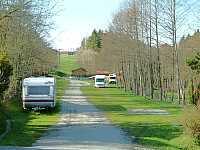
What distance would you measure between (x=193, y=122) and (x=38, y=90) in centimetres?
2472

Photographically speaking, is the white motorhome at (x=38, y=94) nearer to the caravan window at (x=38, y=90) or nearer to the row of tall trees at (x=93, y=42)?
the caravan window at (x=38, y=90)

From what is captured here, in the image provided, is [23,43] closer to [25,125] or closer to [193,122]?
[25,125]

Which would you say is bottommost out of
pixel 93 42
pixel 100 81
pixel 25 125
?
pixel 25 125

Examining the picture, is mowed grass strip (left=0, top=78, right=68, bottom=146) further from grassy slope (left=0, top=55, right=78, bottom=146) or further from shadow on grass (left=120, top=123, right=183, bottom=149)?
shadow on grass (left=120, top=123, right=183, bottom=149)

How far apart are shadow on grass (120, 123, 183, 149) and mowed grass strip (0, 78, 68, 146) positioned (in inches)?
187

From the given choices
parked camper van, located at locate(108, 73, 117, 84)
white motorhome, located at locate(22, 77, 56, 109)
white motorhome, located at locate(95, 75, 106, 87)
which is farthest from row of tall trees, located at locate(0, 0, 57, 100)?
parked camper van, located at locate(108, 73, 117, 84)

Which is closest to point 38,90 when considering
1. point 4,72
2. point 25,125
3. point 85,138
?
point 4,72

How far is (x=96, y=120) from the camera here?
36781mm

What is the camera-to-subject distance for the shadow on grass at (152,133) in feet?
75.8

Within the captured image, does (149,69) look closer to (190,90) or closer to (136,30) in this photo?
(136,30)

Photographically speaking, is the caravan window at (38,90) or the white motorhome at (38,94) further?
the caravan window at (38,90)

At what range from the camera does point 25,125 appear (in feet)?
105

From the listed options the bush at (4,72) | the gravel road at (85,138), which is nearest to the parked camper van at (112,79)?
the bush at (4,72)

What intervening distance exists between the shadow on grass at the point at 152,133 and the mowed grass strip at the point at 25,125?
15.6 feet
